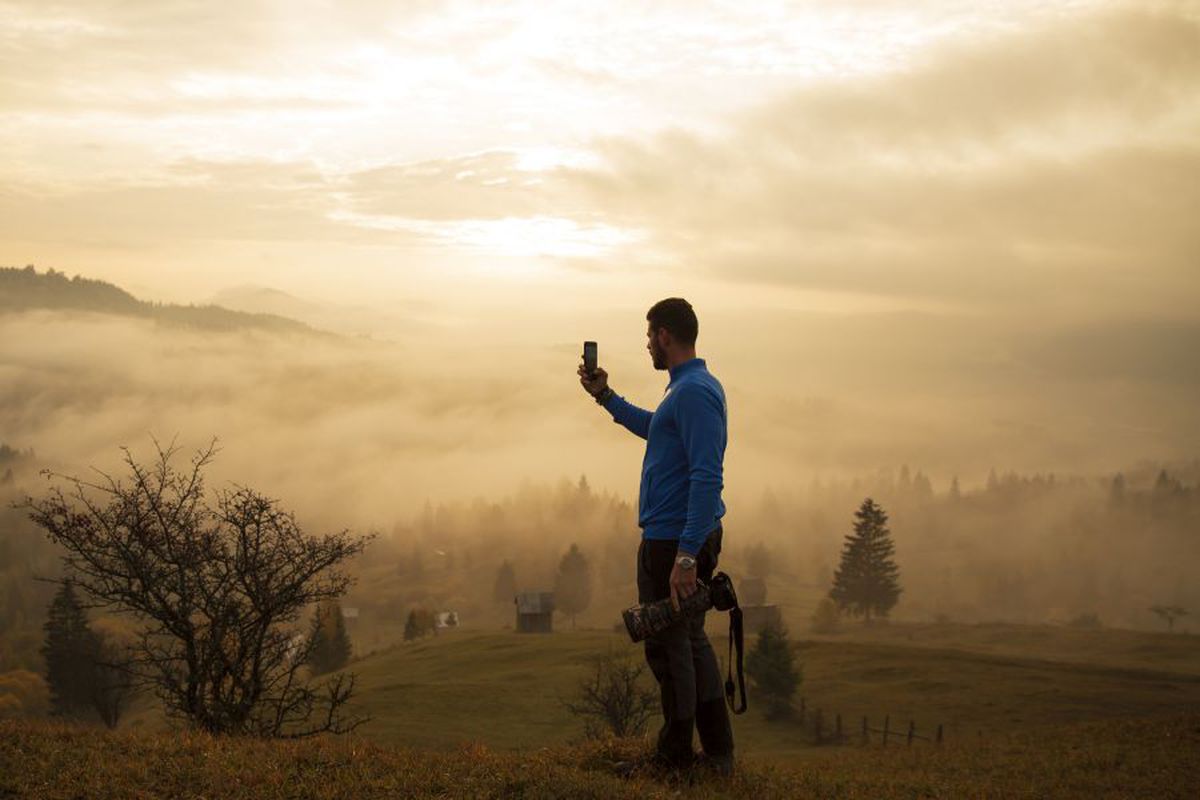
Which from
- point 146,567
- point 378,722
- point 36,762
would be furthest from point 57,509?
point 378,722

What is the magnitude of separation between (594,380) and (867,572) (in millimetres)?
134360

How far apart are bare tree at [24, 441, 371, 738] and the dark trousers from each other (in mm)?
6887

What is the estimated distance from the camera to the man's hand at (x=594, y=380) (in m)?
11.3

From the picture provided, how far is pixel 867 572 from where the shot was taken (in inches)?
5448

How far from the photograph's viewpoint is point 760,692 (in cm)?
7106

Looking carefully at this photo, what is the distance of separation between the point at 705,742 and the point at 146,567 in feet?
31.4

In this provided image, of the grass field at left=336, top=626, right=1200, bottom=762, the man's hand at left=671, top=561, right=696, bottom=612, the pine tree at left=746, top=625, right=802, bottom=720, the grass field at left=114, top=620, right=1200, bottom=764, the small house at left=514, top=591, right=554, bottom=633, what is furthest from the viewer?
the small house at left=514, top=591, right=554, bottom=633

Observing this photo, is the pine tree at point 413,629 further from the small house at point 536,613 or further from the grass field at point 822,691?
the grass field at point 822,691

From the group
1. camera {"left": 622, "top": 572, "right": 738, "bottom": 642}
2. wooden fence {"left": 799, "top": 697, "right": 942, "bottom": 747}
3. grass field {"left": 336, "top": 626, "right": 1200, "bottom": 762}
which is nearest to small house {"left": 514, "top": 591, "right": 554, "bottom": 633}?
grass field {"left": 336, "top": 626, "right": 1200, "bottom": 762}

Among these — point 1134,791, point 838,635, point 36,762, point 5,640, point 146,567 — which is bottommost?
point 5,640

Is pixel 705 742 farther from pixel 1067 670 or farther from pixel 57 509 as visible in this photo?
pixel 1067 670

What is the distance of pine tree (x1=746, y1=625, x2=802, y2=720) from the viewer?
6838cm

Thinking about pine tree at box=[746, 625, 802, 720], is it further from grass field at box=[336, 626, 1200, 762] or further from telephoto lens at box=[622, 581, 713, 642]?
telephoto lens at box=[622, 581, 713, 642]

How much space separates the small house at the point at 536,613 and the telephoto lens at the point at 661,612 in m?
113
